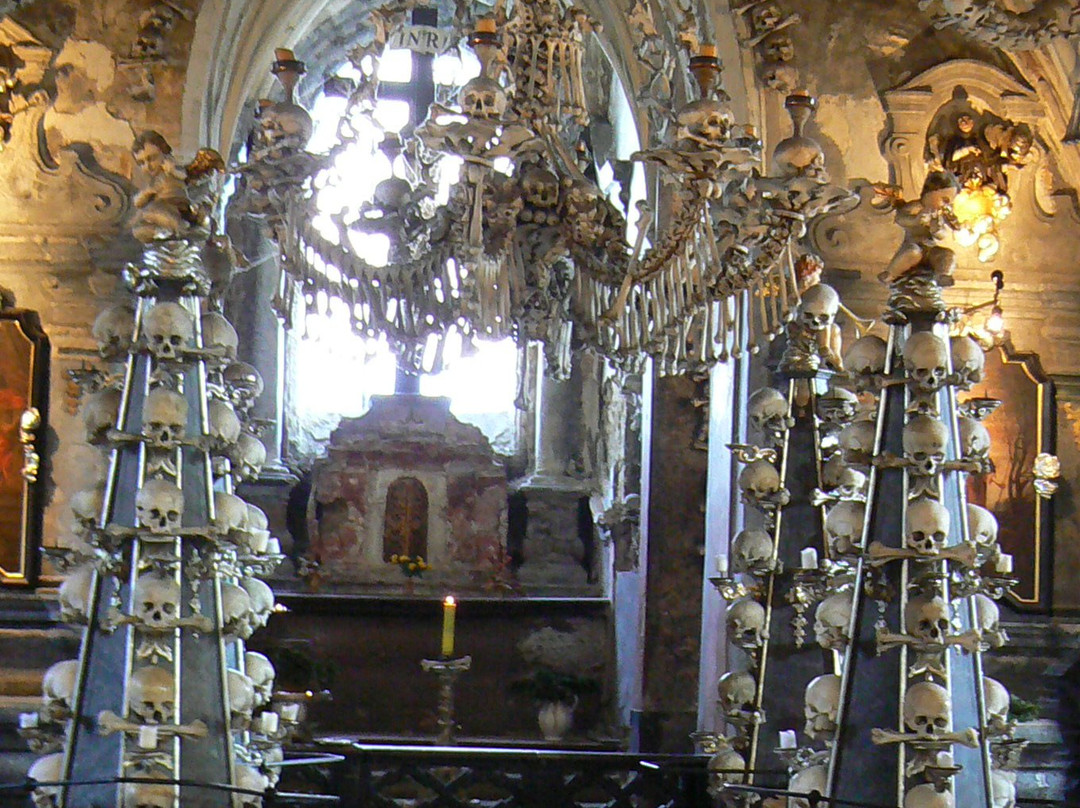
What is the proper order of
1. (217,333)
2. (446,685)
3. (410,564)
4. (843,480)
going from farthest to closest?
(410,564) → (446,685) → (843,480) → (217,333)

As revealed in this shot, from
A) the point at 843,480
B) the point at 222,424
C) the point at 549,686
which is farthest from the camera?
the point at 549,686

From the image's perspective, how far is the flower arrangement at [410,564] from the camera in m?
18.5

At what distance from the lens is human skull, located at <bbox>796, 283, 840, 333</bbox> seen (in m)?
9.05

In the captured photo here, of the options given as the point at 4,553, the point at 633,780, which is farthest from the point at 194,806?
the point at 4,553

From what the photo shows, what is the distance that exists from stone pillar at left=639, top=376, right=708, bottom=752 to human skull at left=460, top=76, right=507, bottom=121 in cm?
657

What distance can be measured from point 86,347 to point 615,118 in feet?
21.3

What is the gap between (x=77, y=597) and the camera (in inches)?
295

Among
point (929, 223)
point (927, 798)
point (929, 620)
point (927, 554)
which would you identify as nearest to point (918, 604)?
point (929, 620)

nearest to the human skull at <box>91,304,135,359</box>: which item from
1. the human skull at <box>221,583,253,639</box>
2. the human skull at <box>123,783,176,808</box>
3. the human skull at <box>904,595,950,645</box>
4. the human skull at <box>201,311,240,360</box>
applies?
the human skull at <box>201,311,240,360</box>

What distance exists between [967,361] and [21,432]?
618cm

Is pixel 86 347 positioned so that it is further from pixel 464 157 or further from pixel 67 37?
pixel 464 157

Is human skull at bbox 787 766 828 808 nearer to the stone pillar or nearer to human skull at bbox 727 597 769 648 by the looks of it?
human skull at bbox 727 597 769 648

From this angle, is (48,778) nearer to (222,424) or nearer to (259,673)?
(259,673)

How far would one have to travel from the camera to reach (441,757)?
10.1m
